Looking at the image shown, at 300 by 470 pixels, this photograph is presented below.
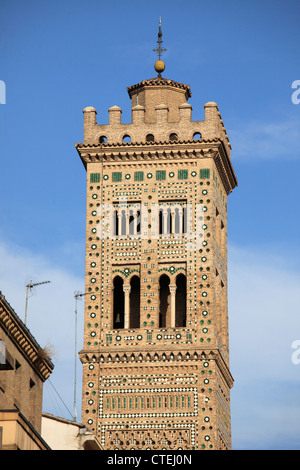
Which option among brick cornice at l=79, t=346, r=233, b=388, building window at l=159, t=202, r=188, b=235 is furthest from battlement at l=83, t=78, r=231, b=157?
brick cornice at l=79, t=346, r=233, b=388

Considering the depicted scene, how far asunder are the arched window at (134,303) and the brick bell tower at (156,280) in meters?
0.04

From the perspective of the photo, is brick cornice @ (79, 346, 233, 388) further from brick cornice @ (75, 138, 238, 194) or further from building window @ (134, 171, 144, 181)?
brick cornice @ (75, 138, 238, 194)

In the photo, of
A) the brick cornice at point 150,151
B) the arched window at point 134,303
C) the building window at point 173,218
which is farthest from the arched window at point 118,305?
the brick cornice at point 150,151

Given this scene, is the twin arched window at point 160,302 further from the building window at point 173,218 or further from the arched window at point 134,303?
the building window at point 173,218

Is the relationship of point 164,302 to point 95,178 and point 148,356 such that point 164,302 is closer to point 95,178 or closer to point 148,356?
point 148,356

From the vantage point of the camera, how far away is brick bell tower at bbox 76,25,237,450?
6041 centimetres

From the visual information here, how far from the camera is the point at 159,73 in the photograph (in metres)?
67.1

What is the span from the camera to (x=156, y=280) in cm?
6219

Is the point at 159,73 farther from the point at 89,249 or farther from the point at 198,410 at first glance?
the point at 198,410
